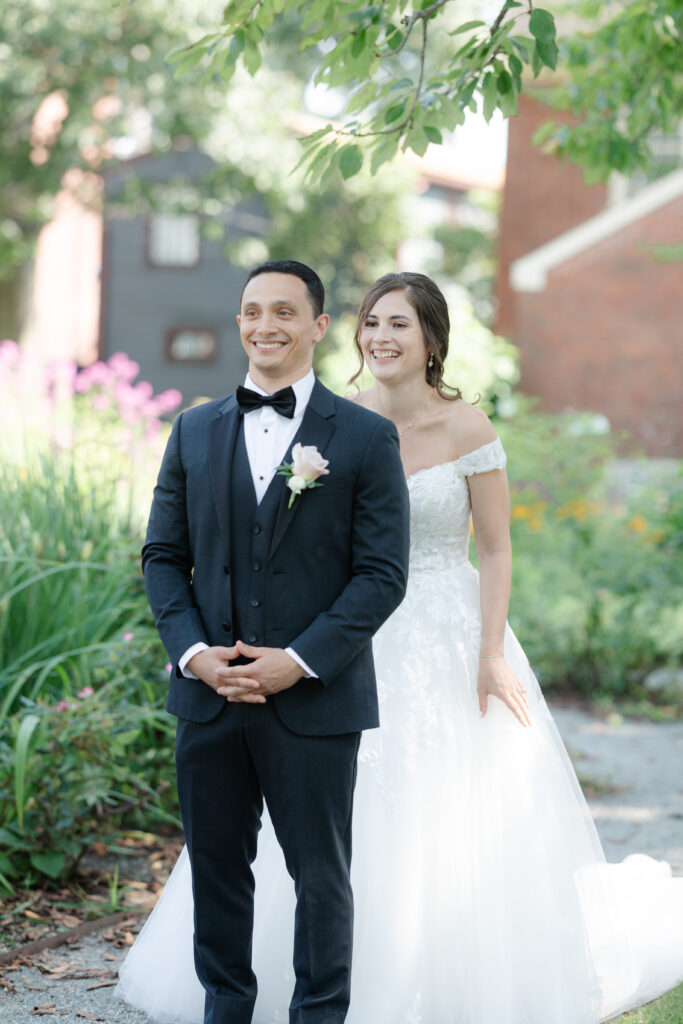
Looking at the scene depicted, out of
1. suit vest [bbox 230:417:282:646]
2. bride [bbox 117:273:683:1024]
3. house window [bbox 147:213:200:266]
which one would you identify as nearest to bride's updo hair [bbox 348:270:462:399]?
bride [bbox 117:273:683:1024]

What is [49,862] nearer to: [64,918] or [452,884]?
[64,918]

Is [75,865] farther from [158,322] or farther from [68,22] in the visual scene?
[158,322]

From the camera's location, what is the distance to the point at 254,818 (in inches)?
118

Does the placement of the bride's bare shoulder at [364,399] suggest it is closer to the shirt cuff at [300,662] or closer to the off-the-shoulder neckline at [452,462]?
the off-the-shoulder neckline at [452,462]

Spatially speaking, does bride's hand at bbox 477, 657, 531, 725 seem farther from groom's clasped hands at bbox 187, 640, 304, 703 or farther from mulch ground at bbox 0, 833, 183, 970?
mulch ground at bbox 0, 833, 183, 970

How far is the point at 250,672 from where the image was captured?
271cm

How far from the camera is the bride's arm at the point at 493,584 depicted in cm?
363

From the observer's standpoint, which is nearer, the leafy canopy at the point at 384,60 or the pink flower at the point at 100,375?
the leafy canopy at the point at 384,60

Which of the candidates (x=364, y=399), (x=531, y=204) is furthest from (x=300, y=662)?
(x=531, y=204)

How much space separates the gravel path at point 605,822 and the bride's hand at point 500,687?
58.1 inches

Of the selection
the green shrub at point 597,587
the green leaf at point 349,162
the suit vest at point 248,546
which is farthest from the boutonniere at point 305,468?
the green shrub at point 597,587

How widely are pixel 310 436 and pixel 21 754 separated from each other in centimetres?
197

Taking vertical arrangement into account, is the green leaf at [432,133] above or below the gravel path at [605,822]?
above

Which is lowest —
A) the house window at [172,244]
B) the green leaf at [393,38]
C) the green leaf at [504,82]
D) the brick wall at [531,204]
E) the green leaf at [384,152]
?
the green leaf at [384,152]
